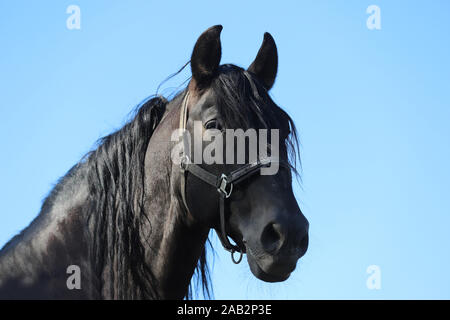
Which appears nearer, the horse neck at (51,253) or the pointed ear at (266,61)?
the horse neck at (51,253)

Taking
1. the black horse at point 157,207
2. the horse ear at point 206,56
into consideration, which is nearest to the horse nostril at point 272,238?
the black horse at point 157,207

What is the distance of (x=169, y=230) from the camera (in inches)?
239

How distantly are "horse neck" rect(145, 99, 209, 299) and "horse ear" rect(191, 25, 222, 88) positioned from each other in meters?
0.49

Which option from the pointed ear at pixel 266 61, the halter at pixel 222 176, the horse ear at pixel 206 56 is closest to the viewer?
the halter at pixel 222 176

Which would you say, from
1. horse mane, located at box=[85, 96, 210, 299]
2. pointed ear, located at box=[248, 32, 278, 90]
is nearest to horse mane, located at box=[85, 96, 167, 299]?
horse mane, located at box=[85, 96, 210, 299]

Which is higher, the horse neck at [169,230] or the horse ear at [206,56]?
the horse ear at [206,56]

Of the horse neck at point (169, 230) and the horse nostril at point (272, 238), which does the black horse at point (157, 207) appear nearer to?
the horse neck at point (169, 230)

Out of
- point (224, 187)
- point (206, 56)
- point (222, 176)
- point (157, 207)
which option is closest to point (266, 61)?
point (206, 56)

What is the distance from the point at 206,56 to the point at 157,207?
1558 millimetres

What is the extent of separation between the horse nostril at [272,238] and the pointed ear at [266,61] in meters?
2.15

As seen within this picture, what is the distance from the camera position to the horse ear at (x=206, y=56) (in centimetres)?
634

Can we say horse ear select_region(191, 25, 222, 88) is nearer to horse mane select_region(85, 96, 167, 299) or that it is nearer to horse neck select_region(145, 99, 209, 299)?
horse neck select_region(145, 99, 209, 299)

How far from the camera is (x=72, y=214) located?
247 inches
